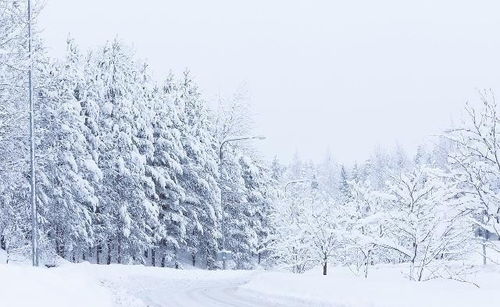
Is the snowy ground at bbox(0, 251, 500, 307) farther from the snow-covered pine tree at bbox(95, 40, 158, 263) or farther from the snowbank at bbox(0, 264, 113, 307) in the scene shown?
the snow-covered pine tree at bbox(95, 40, 158, 263)

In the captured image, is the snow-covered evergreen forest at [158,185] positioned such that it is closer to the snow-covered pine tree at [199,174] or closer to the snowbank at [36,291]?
the snow-covered pine tree at [199,174]

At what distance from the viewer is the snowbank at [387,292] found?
41.5ft

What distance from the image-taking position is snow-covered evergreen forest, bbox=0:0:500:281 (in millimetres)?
18953

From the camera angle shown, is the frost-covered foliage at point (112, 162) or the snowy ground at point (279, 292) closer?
the snowy ground at point (279, 292)

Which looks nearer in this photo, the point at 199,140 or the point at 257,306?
the point at 257,306

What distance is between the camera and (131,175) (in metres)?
35.9

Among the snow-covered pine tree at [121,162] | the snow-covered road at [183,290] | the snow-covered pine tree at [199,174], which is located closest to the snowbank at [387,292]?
the snow-covered road at [183,290]

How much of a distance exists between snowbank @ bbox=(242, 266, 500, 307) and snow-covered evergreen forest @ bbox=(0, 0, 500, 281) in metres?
1.33

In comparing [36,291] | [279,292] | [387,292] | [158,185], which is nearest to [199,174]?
[158,185]

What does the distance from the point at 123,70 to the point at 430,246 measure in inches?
1005

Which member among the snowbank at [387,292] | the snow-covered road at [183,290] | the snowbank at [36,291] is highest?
the snowbank at [36,291]

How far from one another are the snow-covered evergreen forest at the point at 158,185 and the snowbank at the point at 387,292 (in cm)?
133

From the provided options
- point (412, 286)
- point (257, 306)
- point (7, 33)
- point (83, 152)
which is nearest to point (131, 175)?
point (83, 152)

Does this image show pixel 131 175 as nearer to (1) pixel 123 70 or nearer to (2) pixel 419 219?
(1) pixel 123 70
